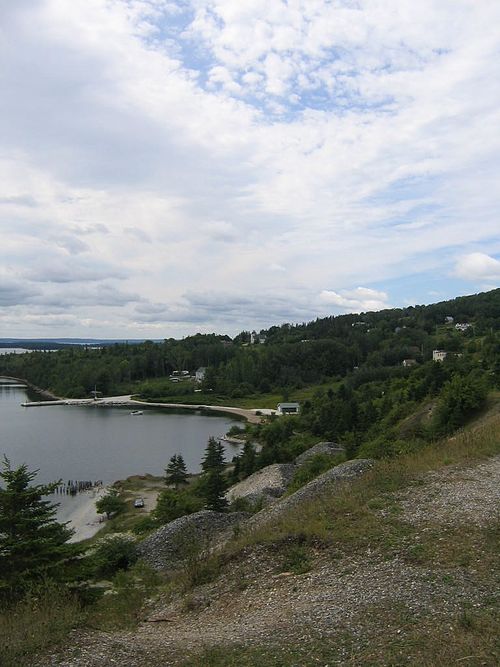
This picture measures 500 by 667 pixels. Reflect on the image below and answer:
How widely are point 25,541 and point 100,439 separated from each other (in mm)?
59784

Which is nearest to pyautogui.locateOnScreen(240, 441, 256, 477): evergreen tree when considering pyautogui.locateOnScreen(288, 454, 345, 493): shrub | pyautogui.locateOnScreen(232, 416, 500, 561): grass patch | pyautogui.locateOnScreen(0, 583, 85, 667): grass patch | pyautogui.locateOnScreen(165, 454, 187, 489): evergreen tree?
pyautogui.locateOnScreen(165, 454, 187, 489): evergreen tree

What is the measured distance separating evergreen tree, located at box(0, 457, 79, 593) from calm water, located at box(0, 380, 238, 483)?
120 ft

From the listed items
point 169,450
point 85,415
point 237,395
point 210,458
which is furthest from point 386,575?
point 237,395

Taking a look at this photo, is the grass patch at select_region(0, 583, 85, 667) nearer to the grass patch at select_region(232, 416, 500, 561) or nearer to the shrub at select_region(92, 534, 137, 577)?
the grass patch at select_region(232, 416, 500, 561)

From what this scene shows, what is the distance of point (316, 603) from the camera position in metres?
7.44

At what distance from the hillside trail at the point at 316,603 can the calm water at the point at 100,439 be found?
133 ft

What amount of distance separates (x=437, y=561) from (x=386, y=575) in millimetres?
916

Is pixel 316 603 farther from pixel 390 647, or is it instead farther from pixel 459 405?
pixel 459 405

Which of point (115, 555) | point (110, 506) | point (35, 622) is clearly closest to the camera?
point (35, 622)

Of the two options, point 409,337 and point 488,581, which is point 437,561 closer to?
point 488,581

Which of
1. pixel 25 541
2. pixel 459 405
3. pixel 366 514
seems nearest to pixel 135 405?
pixel 459 405

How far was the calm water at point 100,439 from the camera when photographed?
51531mm

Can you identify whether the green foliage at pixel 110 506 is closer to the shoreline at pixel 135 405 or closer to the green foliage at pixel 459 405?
the green foliage at pixel 459 405

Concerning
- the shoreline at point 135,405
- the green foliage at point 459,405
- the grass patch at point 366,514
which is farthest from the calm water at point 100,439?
the grass patch at point 366,514
